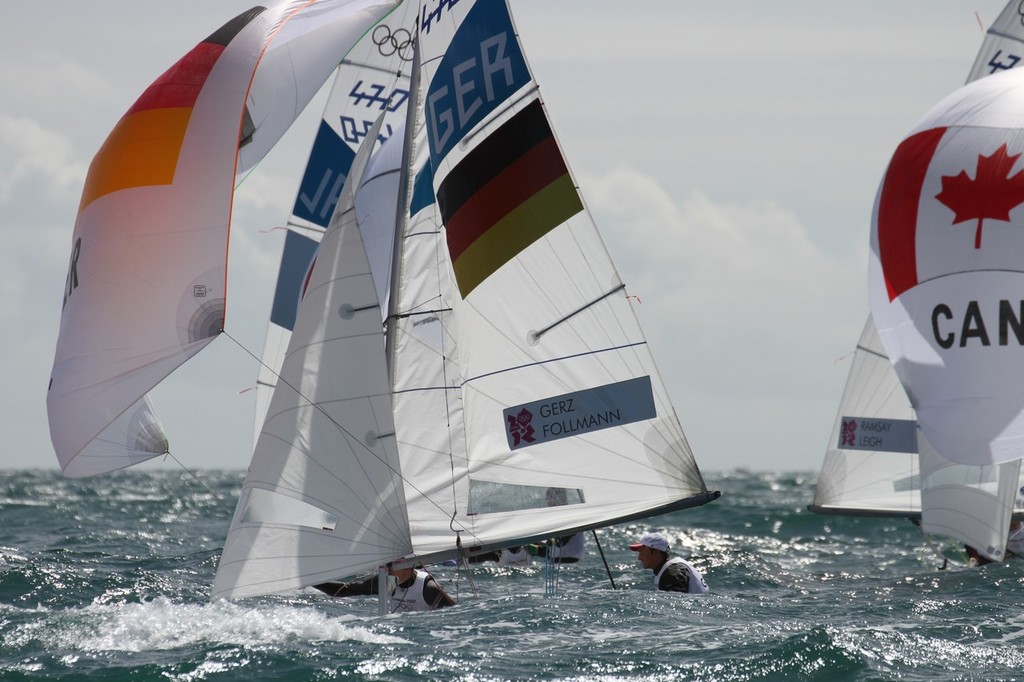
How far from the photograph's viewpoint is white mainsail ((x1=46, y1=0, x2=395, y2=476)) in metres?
10.3

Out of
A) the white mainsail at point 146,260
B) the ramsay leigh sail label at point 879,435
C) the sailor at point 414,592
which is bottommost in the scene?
the sailor at point 414,592

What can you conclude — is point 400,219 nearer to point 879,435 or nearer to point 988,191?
point 988,191

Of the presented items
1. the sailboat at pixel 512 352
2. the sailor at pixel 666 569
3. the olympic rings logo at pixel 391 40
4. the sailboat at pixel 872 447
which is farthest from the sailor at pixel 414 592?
the sailboat at pixel 872 447

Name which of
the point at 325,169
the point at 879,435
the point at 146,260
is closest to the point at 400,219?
the point at 146,260

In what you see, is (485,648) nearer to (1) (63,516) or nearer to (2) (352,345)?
(2) (352,345)

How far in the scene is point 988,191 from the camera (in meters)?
11.2

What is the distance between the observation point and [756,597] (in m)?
12.8

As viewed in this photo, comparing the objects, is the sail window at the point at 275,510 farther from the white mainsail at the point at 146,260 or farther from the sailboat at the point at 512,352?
the white mainsail at the point at 146,260

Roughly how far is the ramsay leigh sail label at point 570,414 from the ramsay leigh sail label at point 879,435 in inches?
311

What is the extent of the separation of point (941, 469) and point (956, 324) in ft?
8.03

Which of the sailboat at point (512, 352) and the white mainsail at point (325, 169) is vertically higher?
the white mainsail at point (325, 169)

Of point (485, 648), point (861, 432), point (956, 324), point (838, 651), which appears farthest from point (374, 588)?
point (861, 432)

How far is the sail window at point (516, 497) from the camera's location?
10672 millimetres

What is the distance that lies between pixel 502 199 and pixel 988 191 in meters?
4.00
